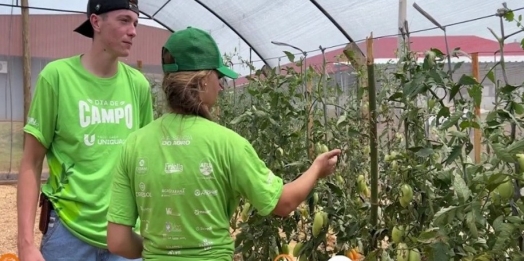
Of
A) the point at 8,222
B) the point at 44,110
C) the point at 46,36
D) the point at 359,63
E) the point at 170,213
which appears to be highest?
the point at 46,36

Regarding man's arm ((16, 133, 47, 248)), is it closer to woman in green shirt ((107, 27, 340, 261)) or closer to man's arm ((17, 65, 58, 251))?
man's arm ((17, 65, 58, 251))

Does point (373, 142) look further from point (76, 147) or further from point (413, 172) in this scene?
point (76, 147)

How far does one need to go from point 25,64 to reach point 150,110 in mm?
5287

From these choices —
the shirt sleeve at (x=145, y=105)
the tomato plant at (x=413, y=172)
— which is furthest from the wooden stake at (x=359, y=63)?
the shirt sleeve at (x=145, y=105)

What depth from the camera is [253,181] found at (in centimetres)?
117

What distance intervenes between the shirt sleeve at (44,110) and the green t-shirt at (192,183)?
289mm

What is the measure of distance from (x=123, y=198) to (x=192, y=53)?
333 millimetres

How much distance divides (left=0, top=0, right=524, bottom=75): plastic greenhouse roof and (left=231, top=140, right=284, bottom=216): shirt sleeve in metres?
2.14

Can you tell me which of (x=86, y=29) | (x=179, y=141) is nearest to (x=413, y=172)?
(x=179, y=141)

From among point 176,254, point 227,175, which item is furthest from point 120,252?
point 227,175

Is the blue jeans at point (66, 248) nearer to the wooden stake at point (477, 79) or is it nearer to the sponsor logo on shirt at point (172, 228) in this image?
the sponsor logo on shirt at point (172, 228)

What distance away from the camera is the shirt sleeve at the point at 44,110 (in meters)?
1.38

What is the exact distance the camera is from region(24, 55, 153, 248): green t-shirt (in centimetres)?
140

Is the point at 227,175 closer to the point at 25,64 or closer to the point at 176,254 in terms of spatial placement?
the point at 176,254
